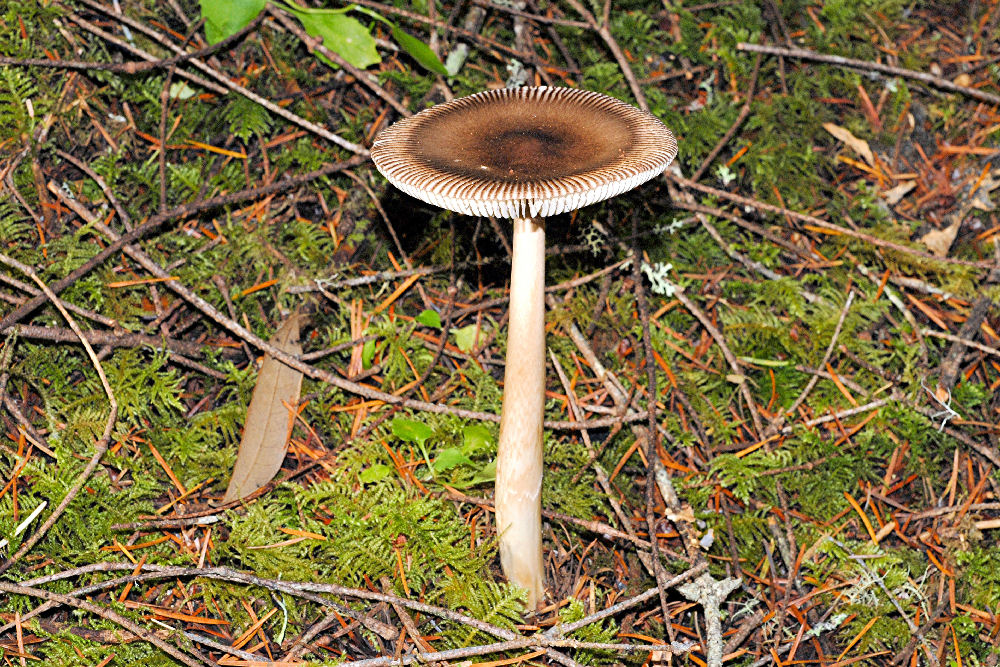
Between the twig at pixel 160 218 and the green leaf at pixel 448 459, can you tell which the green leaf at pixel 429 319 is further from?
the twig at pixel 160 218

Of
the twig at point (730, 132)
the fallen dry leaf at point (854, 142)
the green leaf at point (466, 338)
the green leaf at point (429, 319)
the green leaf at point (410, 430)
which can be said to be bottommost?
the green leaf at point (410, 430)

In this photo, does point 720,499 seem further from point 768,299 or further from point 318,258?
point 318,258

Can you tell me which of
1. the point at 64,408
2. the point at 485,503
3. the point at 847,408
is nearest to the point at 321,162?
the point at 64,408

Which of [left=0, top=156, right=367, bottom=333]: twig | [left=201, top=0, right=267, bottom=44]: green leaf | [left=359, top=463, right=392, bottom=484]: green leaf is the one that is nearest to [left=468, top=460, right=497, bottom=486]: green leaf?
[left=359, top=463, right=392, bottom=484]: green leaf

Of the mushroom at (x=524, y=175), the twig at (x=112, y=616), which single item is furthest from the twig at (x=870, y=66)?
the twig at (x=112, y=616)

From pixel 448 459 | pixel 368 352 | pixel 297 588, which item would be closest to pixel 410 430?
pixel 448 459

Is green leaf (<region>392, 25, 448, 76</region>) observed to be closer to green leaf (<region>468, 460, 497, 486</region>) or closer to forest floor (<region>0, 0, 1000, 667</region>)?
forest floor (<region>0, 0, 1000, 667</region>)
